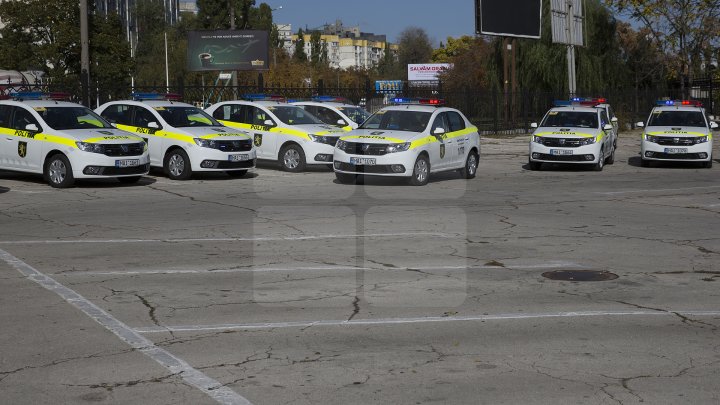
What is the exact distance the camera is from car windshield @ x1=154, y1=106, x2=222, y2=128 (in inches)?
867

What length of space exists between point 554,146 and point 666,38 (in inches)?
1392

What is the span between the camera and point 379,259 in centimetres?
1161

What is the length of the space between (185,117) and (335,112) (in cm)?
568

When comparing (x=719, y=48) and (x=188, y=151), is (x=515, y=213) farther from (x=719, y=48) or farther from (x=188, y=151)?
(x=719, y=48)

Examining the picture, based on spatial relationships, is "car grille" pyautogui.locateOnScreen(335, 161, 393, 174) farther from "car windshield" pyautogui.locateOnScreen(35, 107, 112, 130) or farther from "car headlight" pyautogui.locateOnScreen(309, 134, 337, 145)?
"car windshield" pyautogui.locateOnScreen(35, 107, 112, 130)

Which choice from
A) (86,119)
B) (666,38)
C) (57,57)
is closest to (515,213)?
(86,119)

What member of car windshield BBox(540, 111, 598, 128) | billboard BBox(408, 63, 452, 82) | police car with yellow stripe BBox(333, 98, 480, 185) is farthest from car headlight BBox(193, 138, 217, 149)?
billboard BBox(408, 63, 452, 82)

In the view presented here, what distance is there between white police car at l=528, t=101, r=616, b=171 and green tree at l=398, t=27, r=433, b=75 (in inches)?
5380

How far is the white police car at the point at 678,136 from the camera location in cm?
2578

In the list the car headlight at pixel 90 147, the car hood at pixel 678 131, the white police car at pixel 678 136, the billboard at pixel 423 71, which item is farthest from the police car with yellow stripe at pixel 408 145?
the billboard at pixel 423 71

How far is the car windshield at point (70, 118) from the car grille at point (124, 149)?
3.88 feet

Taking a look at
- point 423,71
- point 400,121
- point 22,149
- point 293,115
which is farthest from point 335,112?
point 423,71

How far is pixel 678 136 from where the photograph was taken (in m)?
25.9

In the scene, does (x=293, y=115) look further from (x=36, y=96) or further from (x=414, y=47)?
(x=414, y=47)
